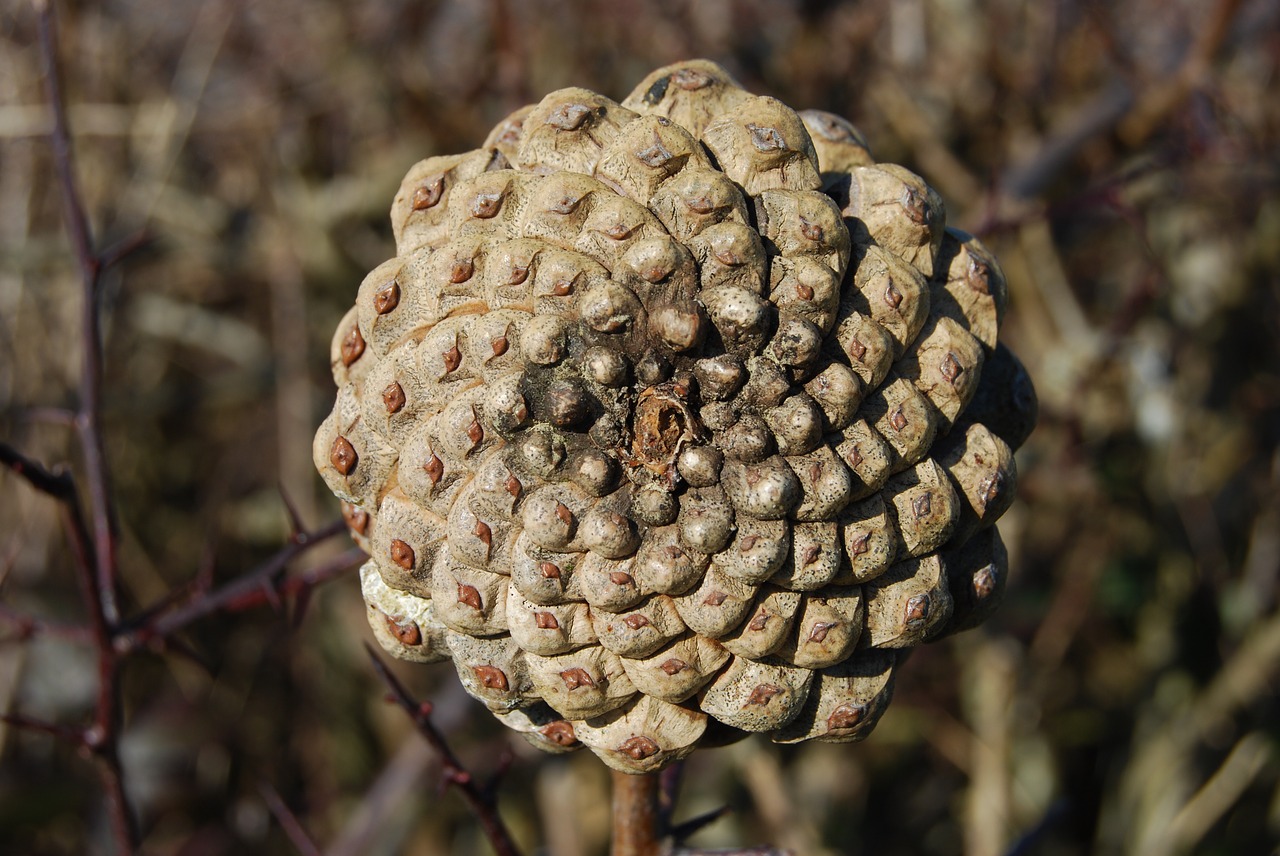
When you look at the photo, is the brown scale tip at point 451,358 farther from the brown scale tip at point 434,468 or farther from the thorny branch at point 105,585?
the thorny branch at point 105,585

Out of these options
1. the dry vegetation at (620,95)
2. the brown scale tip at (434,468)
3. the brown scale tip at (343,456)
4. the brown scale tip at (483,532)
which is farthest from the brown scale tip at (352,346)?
the dry vegetation at (620,95)

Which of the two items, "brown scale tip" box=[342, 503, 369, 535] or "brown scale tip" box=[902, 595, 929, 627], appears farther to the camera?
"brown scale tip" box=[342, 503, 369, 535]

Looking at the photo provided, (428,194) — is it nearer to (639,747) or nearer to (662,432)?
(662,432)

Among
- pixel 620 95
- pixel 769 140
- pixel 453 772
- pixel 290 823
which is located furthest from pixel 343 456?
pixel 620 95

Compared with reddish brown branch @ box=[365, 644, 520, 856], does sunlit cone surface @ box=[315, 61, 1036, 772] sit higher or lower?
higher

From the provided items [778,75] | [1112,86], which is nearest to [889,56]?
[778,75]

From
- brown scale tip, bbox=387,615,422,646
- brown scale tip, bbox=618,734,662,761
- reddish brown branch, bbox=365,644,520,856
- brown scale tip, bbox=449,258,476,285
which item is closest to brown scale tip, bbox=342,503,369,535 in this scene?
brown scale tip, bbox=387,615,422,646

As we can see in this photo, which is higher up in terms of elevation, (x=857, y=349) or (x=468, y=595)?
(x=857, y=349)

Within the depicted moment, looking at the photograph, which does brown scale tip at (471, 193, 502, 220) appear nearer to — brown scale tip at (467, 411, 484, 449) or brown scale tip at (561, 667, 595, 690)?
brown scale tip at (467, 411, 484, 449)
